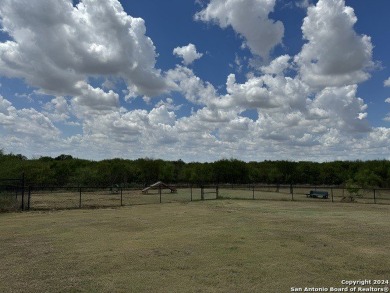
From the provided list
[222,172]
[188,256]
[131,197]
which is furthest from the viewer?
[222,172]

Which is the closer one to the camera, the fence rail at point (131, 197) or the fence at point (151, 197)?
the fence rail at point (131, 197)

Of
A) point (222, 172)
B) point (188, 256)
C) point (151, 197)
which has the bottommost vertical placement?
point (188, 256)

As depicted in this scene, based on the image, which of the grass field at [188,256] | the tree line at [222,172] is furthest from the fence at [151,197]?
the tree line at [222,172]

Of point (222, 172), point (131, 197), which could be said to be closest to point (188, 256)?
point (131, 197)

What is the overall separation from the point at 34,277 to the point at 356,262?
8.18 metres

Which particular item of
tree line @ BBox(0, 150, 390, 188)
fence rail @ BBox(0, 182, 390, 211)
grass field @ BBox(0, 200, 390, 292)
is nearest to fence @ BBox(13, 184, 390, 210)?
fence rail @ BBox(0, 182, 390, 211)

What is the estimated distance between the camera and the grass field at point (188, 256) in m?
7.91

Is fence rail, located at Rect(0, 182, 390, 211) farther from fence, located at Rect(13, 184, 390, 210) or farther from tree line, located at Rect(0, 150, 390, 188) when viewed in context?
tree line, located at Rect(0, 150, 390, 188)

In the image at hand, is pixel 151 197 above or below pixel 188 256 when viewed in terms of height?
above

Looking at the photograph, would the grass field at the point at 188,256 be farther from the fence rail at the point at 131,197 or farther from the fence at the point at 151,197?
the fence at the point at 151,197

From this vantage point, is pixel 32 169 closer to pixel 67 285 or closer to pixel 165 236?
pixel 165 236

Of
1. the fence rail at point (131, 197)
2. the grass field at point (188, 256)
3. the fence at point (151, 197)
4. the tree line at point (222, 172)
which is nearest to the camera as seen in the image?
the grass field at point (188, 256)

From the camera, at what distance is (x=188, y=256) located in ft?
34.5

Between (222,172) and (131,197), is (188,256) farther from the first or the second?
(222,172)
